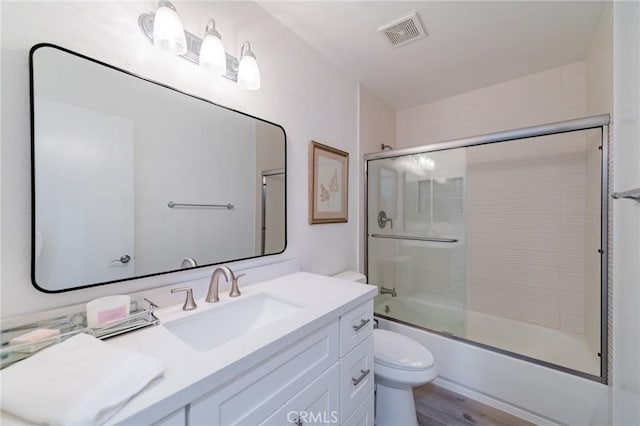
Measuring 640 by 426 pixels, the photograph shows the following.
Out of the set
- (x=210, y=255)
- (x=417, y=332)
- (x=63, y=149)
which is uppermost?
(x=63, y=149)

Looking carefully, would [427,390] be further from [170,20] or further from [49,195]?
[170,20]

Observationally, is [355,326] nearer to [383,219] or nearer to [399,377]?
[399,377]

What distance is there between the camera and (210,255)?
1167 mm

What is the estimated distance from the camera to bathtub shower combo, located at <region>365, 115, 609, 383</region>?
1893 millimetres

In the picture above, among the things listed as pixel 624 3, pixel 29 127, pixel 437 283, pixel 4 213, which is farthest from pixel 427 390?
pixel 29 127

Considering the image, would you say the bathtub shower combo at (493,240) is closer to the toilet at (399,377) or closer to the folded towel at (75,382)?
the toilet at (399,377)

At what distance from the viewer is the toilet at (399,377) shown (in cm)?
130

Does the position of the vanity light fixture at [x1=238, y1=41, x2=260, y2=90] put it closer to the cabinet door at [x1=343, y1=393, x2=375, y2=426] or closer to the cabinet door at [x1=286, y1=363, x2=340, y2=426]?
the cabinet door at [x1=286, y1=363, x2=340, y2=426]

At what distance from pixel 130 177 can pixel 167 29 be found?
558 mm

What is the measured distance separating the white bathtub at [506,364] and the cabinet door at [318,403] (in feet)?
3.97

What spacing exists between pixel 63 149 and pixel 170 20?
583 millimetres

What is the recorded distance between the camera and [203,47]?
3.49ft

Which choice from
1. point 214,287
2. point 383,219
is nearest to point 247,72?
point 214,287

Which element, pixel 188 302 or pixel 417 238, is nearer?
pixel 188 302
